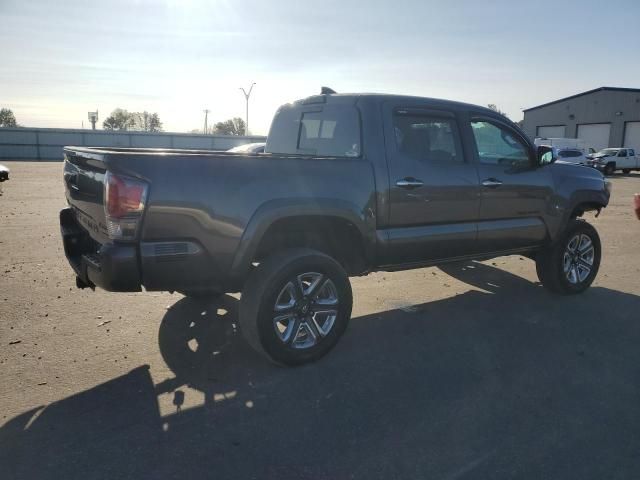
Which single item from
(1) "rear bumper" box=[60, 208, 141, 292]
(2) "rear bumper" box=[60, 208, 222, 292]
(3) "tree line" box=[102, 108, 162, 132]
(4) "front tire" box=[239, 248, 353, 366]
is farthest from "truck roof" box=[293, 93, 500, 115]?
(3) "tree line" box=[102, 108, 162, 132]

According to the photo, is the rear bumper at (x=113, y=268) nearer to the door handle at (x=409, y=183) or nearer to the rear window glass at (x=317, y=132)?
the rear window glass at (x=317, y=132)

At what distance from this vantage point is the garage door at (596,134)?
4356 centimetres

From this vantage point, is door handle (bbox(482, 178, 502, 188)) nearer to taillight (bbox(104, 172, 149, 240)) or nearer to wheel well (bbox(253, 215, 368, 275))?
wheel well (bbox(253, 215, 368, 275))

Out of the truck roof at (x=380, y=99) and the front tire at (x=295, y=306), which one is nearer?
the front tire at (x=295, y=306)

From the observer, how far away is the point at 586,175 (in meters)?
5.71

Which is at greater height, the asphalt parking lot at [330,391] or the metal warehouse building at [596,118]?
the metal warehouse building at [596,118]

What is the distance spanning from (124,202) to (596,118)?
49.5 meters

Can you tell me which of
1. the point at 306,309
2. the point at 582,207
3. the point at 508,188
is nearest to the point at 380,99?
the point at 508,188

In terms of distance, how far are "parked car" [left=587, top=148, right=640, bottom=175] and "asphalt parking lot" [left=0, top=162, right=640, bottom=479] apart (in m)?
30.3

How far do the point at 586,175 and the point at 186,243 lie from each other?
465 cm

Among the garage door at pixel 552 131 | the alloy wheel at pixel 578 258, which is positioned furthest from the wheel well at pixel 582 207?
the garage door at pixel 552 131

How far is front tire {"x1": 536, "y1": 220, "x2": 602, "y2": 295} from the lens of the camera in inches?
218

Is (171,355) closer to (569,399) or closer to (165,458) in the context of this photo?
(165,458)

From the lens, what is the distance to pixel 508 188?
492 centimetres
